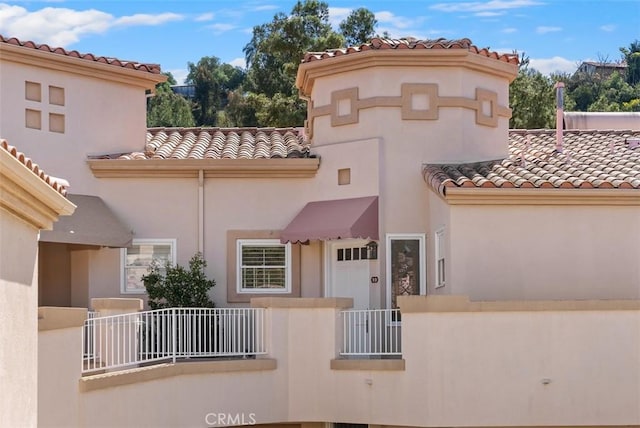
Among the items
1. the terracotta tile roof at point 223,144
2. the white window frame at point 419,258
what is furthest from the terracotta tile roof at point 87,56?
the white window frame at point 419,258

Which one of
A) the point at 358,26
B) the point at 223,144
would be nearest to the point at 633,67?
the point at 358,26

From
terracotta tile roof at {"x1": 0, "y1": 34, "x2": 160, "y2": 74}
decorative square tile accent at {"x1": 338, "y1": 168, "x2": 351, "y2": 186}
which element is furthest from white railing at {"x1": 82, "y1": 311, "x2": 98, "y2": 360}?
decorative square tile accent at {"x1": 338, "y1": 168, "x2": 351, "y2": 186}

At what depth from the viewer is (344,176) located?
84.3 feet

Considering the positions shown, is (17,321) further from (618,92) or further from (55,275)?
(618,92)

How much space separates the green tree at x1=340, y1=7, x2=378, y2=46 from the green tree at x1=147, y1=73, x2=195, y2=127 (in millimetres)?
12665

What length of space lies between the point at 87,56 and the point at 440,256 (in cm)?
836

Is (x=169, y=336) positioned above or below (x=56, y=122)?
below

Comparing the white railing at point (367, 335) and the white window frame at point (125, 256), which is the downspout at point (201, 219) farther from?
the white railing at point (367, 335)

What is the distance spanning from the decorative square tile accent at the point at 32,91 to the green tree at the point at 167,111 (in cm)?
3381

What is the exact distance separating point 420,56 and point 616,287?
606cm

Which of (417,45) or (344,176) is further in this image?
(344,176)

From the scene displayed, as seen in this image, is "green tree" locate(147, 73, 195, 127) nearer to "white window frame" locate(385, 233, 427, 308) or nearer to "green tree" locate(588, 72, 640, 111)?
"green tree" locate(588, 72, 640, 111)

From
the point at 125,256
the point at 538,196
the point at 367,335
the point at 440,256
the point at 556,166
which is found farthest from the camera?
the point at 125,256

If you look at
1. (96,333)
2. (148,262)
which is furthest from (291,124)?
(96,333)
